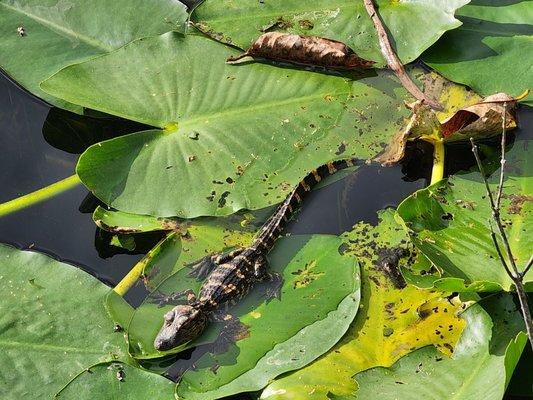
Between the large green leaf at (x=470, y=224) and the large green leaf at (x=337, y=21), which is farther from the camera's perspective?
the large green leaf at (x=337, y=21)

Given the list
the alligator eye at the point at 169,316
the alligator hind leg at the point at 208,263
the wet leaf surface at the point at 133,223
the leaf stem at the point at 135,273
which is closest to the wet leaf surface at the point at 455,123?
the alligator hind leg at the point at 208,263

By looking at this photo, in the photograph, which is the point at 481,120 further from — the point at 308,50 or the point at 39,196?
the point at 39,196

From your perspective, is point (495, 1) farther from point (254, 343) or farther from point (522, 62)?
point (254, 343)

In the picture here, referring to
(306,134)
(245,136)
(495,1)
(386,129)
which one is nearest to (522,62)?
(495,1)

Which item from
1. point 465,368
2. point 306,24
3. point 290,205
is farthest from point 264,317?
point 306,24

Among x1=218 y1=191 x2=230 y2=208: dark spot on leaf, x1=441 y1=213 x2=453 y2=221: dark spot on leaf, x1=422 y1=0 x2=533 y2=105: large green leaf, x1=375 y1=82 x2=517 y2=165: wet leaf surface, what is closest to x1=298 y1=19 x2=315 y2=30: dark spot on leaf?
x1=422 y1=0 x2=533 y2=105: large green leaf

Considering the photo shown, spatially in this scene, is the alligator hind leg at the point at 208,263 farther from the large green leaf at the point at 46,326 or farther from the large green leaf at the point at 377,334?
the large green leaf at the point at 377,334
